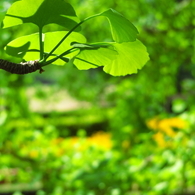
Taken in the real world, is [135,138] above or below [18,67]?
above

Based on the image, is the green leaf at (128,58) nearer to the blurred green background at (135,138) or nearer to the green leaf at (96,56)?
the green leaf at (96,56)

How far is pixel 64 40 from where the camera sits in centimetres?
45

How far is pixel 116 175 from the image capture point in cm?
254

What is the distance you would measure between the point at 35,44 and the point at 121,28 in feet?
0.40

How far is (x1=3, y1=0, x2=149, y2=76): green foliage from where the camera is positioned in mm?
402

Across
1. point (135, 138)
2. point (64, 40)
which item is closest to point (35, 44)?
point (64, 40)

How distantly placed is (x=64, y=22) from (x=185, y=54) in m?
2.59

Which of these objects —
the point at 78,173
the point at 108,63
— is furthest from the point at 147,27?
the point at 108,63

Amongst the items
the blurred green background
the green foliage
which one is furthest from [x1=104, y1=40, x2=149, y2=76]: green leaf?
the blurred green background

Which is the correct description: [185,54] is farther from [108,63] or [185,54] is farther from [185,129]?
[108,63]

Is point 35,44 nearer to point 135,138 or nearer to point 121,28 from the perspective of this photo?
point 121,28

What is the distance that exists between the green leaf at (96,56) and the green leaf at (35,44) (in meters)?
0.02

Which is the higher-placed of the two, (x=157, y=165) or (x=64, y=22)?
(x=157, y=165)

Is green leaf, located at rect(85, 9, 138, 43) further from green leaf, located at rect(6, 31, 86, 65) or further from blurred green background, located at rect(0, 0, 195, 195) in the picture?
blurred green background, located at rect(0, 0, 195, 195)
